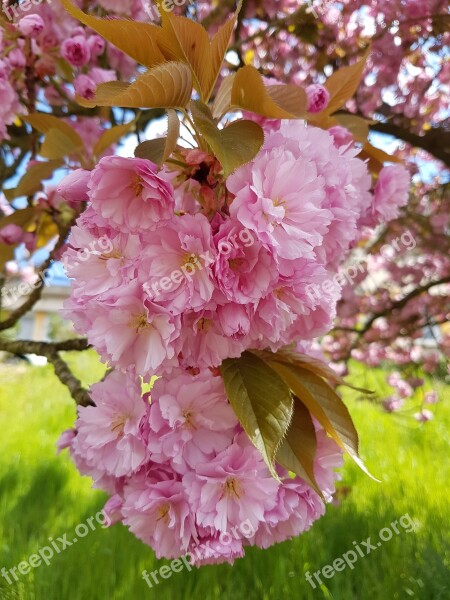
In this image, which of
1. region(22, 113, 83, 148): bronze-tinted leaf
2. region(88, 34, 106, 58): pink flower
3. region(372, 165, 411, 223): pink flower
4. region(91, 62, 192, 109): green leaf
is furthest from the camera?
region(88, 34, 106, 58): pink flower

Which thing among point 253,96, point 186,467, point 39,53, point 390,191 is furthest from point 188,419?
point 39,53

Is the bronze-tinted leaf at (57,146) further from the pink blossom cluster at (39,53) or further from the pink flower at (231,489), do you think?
the pink flower at (231,489)

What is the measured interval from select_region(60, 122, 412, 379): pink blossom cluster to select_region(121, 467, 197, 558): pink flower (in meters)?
0.18

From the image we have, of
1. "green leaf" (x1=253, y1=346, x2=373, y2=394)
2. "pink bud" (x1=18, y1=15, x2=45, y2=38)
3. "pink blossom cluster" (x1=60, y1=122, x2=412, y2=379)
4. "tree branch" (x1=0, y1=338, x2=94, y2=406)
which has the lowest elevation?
"tree branch" (x1=0, y1=338, x2=94, y2=406)


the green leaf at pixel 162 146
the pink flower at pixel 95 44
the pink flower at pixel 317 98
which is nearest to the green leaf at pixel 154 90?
the green leaf at pixel 162 146

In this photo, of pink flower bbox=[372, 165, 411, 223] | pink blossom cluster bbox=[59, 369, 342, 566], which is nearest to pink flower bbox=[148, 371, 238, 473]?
pink blossom cluster bbox=[59, 369, 342, 566]

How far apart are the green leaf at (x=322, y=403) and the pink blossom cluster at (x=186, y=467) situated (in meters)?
0.10

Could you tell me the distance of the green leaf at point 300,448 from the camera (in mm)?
688

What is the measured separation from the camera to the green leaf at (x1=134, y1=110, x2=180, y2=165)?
1.93 ft

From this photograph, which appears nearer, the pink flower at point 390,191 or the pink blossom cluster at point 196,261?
the pink blossom cluster at point 196,261

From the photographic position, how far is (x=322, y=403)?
765mm

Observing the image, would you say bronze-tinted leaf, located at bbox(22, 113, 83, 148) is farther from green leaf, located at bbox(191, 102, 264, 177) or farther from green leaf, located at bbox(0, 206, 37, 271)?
green leaf, located at bbox(191, 102, 264, 177)

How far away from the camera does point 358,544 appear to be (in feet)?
5.29

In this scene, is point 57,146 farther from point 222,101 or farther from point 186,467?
point 186,467
